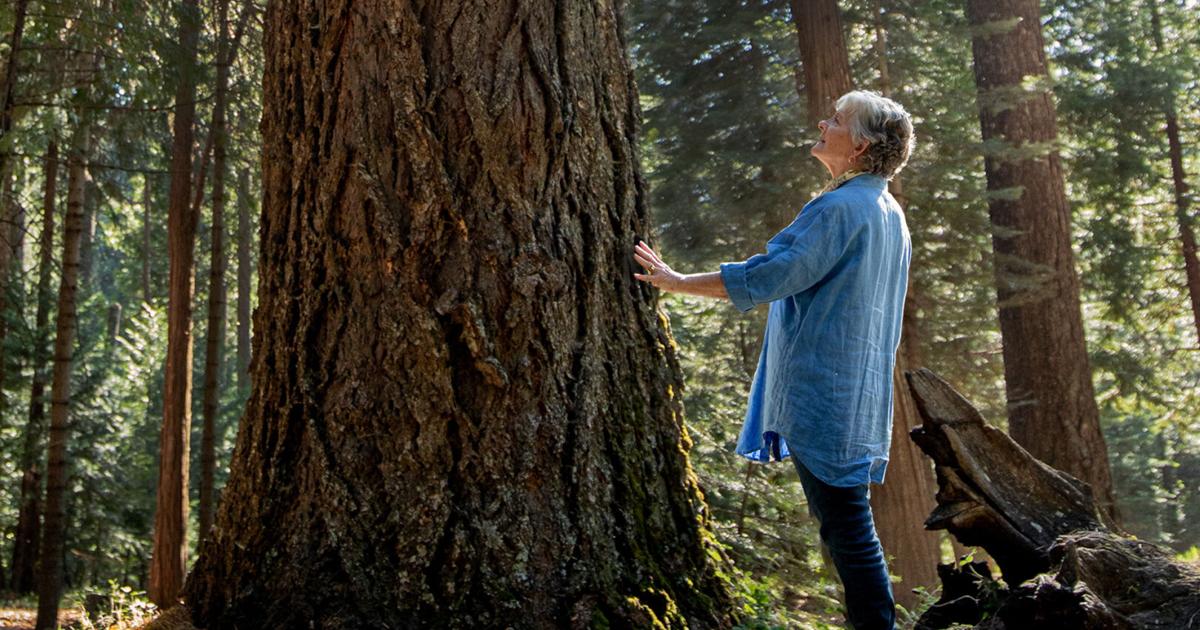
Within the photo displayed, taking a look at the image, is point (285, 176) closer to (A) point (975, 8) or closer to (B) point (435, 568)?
(B) point (435, 568)

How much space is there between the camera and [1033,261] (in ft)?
38.3

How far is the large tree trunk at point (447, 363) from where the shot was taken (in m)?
3.23

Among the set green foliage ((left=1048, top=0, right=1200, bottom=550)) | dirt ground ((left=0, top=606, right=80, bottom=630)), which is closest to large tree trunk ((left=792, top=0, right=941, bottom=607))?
green foliage ((left=1048, top=0, right=1200, bottom=550))

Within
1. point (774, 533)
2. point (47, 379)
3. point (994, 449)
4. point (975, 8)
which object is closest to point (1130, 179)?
point (975, 8)

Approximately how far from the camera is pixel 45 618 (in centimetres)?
1066

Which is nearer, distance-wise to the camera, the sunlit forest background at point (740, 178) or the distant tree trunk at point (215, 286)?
the sunlit forest background at point (740, 178)

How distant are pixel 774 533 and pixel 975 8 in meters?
6.62

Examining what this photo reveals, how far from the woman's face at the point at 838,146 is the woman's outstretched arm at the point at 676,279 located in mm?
546

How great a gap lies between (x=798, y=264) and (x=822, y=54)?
7656mm

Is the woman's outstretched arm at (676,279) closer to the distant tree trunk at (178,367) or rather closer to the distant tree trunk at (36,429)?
the distant tree trunk at (178,367)

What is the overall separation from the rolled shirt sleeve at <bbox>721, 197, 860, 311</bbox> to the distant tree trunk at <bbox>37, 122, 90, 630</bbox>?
886 centimetres

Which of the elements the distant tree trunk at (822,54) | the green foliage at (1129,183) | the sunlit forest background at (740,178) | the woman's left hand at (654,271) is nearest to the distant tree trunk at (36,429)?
the sunlit forest background at (740,178)

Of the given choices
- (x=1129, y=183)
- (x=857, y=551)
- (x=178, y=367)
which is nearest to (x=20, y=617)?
(x=178, y=367)

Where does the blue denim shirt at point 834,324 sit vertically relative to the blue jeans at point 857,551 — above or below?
above
